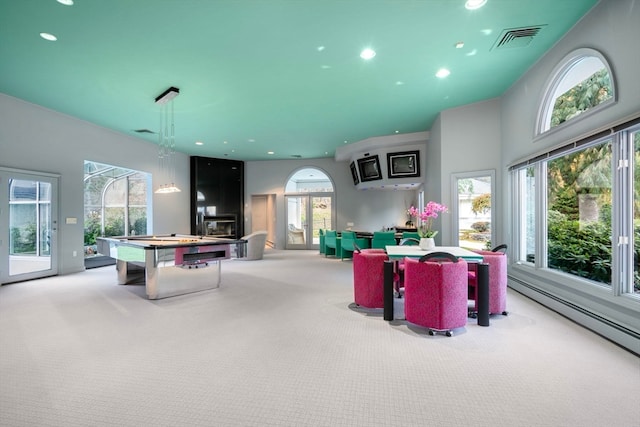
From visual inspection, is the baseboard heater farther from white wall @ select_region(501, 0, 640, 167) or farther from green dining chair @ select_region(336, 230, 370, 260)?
green dining chair @ select_region(336, 230, 370, 260)

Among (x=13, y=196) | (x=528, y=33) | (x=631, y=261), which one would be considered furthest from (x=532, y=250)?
(x=13, y=196)

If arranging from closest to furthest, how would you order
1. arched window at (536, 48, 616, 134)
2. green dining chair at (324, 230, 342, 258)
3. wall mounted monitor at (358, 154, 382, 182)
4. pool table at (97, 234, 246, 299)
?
arched window at (536, 48, 616, 134) → pool table at (97, 234, 246, 299) → wall mounted monitor at (358, 154, 382, 182) → green dining chair at (324, 230, 342, 258)

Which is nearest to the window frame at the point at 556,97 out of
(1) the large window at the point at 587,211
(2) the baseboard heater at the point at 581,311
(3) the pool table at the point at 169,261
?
(1) the large window at the point at 587,211

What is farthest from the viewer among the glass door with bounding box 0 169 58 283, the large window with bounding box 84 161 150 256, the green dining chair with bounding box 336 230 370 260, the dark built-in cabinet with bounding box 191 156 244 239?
the dark built-in cabinet with bounding box 191 156 244 239

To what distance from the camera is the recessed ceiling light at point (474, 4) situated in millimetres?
2993

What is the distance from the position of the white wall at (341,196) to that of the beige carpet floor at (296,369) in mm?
6857

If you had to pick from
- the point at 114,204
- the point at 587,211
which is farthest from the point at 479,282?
the point at 114,204

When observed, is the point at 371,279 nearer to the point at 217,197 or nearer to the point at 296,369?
the point at 296,369

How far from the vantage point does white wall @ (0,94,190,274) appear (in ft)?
18.3

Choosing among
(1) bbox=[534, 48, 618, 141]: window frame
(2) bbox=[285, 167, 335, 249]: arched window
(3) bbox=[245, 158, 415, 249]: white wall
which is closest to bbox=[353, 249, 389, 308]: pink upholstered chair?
(1) bbox=[534, 48, 618, 141]: window frame

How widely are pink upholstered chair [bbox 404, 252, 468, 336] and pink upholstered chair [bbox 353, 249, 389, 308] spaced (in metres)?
0.67

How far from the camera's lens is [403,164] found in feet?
27.0

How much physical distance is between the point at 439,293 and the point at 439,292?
0.04 ft

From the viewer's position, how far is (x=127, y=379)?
2.29 metres
